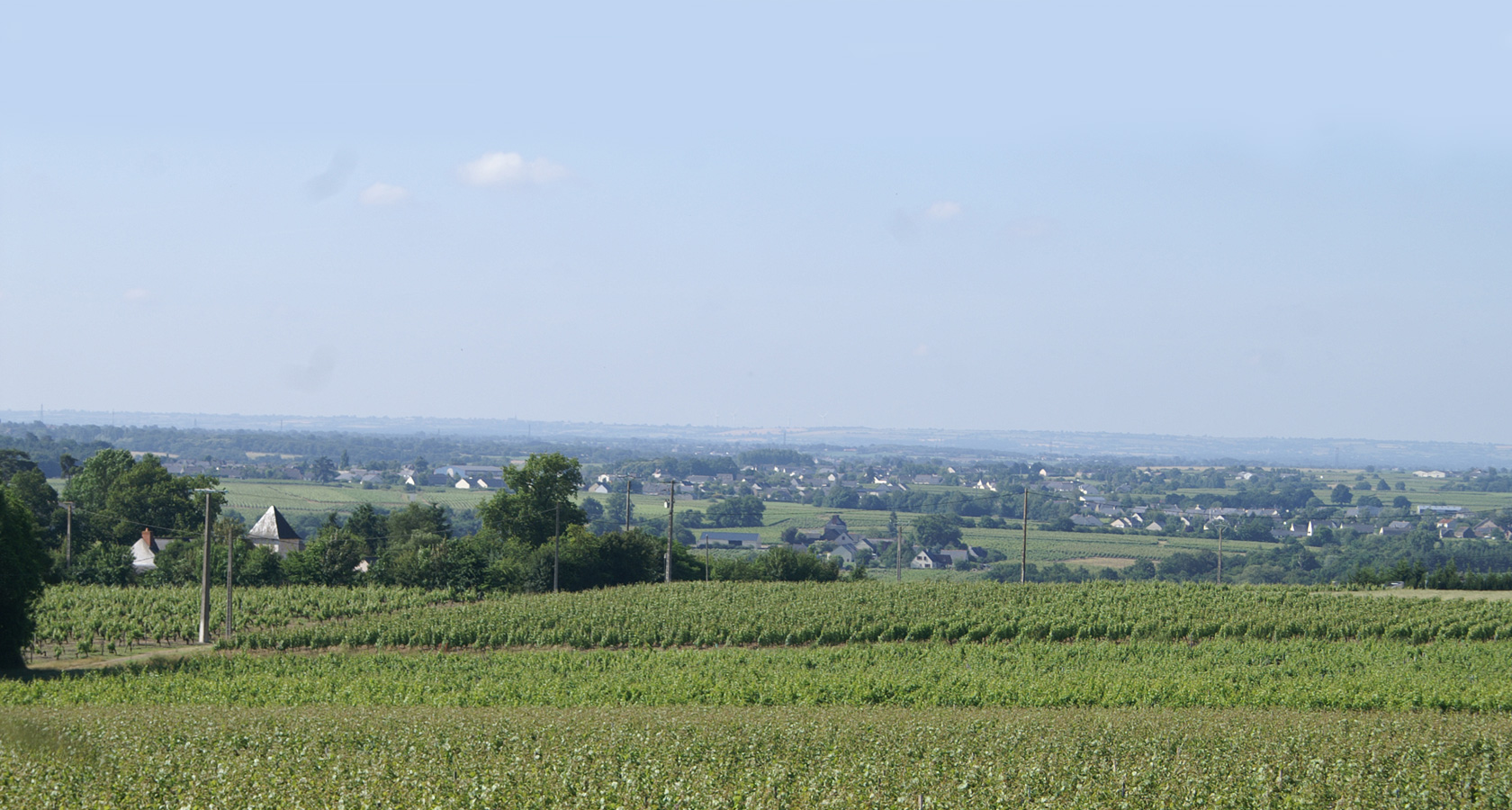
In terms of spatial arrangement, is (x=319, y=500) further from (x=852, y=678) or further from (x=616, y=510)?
(x=852, y=678)

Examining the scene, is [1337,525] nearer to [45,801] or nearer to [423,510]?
[423,510]

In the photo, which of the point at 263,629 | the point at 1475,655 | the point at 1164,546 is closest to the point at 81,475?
the point at 263,629

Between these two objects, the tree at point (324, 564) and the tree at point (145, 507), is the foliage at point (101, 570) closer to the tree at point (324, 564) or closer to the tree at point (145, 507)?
the tree at point (324, 564)

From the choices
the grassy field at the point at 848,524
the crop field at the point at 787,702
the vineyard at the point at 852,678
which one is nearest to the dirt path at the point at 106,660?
the crop field at the point at 787,702

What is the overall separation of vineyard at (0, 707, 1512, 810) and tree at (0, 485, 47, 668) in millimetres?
12293

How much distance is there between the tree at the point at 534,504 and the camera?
2692 inches

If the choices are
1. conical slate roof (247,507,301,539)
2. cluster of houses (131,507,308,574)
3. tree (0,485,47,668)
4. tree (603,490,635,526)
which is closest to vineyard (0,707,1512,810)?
tree (0,485,47,668)

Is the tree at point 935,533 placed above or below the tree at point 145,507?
below

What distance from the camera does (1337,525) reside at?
635 ft

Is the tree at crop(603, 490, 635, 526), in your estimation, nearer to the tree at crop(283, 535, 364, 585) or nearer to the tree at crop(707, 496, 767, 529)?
the tree at crop(707, 496, 767, 529)

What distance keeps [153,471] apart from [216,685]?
59.0 m

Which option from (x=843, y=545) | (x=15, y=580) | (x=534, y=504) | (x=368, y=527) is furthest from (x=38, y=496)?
(x=843, y=545)

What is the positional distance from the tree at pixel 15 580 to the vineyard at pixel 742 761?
484 inches

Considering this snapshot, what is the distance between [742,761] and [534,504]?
54035mm
